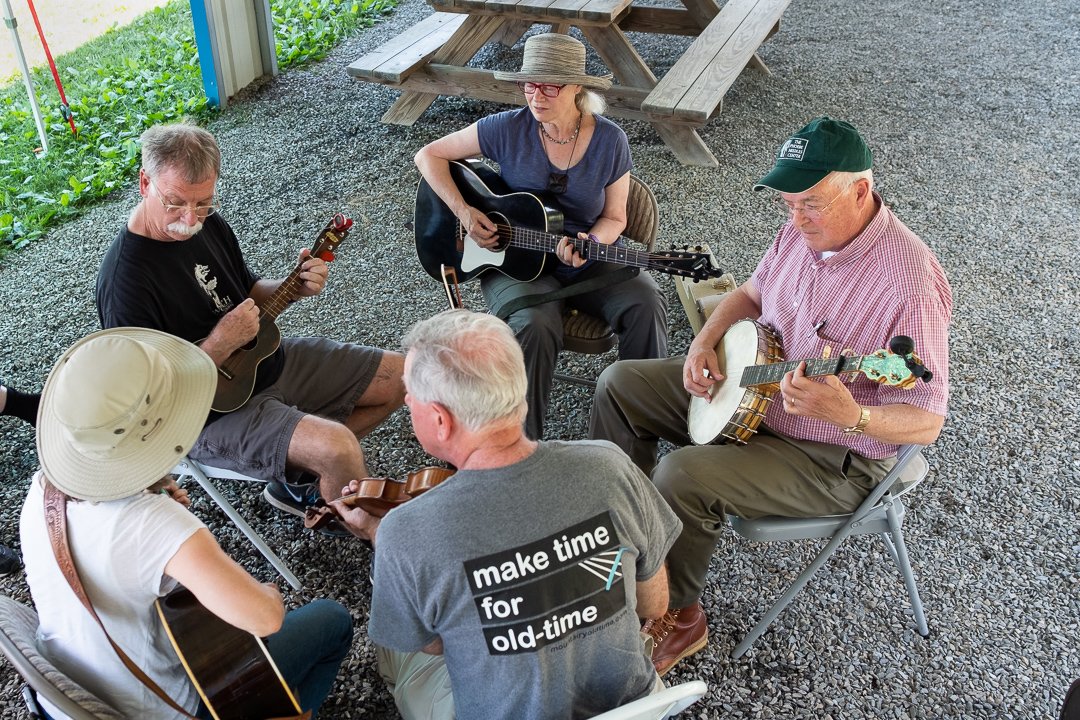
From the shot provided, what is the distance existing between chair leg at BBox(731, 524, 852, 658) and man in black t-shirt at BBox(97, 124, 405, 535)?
129 cm

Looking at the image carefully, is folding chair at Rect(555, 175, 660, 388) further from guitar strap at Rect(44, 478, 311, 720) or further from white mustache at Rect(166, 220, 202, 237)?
guitar strap at Rect(44, 478, 311, 720)

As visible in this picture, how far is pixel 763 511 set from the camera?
7.90 ft

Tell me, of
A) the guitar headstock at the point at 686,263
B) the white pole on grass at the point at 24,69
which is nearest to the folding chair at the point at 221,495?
the guitar headstock at the point at 686,263

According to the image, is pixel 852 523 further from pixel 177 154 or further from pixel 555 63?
pixel 177 154

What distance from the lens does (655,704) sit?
1533 mm

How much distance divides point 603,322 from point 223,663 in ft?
6.12

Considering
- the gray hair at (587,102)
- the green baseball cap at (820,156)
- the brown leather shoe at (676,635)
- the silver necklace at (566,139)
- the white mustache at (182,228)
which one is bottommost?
the brown leather shoe at (676,635)

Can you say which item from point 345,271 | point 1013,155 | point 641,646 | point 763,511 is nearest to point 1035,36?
point 1013,155

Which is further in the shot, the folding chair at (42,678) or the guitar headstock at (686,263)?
the guitar headstock at (686,263)

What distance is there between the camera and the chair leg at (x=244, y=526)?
2580 mm

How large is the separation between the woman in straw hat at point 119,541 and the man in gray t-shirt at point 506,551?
1.22 feet

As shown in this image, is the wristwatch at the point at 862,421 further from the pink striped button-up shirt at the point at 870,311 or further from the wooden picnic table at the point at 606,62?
the wooden picnic table at the point at 606,62

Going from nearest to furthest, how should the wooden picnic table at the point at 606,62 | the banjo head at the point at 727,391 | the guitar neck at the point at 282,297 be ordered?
the banjo head at the point at 727,391
the guitar neck at the point at 282,297
the wooden picnic table at the point at 606,62

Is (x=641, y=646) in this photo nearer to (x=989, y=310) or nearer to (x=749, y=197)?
(x=989, y=310)
